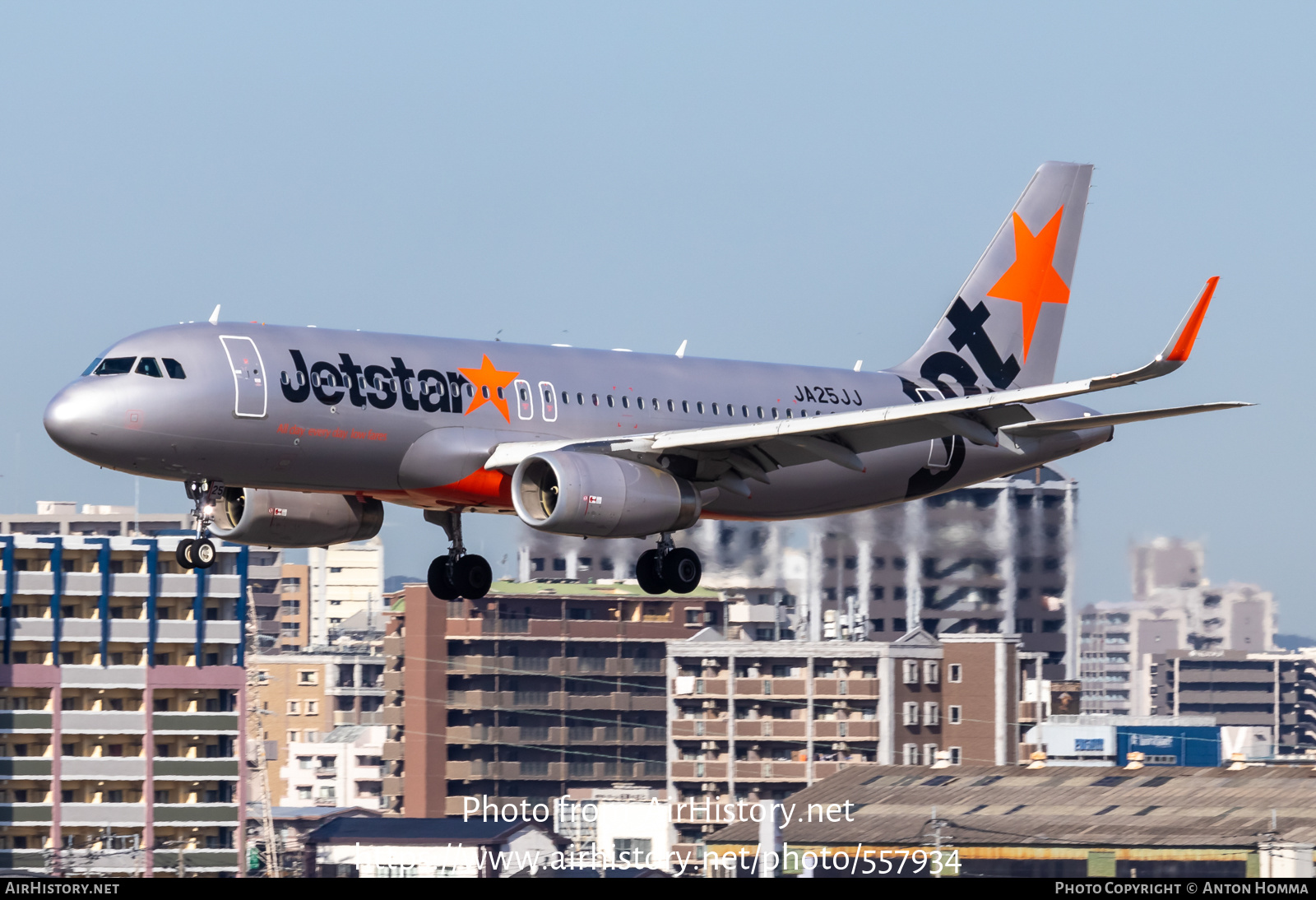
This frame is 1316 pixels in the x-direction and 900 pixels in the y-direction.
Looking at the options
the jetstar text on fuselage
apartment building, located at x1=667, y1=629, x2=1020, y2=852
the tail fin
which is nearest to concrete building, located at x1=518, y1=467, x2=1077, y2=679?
apartment building, located at x1=667, y1=629, x2=1020, y2=852

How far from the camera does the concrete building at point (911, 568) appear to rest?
9544 cm

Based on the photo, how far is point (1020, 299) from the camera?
159ft

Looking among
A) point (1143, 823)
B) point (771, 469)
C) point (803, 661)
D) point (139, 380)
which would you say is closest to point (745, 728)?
point (803, 661)

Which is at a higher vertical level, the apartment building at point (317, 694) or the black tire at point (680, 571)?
the black tire at point (680, 571)

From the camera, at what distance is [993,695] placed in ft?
402

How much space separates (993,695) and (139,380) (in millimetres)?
94828

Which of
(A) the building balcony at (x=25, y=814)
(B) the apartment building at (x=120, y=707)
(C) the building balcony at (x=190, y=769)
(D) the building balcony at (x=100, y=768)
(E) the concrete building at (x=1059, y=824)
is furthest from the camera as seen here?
(C) the building balcony at (x=190, y=769)

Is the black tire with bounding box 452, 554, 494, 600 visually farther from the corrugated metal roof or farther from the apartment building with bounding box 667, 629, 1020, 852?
the apartment building with bounding box 667, 629, 1020, 852

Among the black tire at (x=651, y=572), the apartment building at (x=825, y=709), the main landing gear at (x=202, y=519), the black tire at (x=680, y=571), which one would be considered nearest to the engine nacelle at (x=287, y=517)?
the main landing gear at (x=202, y=519)

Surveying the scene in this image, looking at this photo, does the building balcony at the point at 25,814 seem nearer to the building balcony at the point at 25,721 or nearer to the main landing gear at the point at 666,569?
the building balcony at the point at 25,721

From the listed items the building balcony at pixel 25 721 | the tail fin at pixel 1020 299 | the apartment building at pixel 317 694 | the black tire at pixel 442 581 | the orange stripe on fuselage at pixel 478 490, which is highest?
the tail fin at pixel 1020 299

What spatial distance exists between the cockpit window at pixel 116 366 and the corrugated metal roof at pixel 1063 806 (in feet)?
177

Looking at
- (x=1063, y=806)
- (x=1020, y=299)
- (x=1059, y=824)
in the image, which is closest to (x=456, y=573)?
(x=1020, y=299)

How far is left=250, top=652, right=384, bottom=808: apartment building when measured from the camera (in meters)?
185
